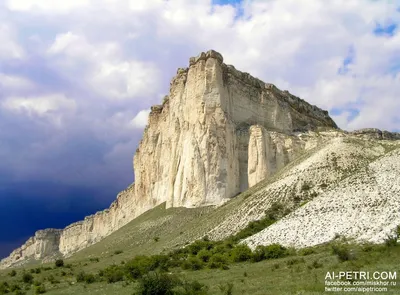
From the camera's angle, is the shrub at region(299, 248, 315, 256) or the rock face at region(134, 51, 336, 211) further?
the rock face at region(134, 51, 336, 211)

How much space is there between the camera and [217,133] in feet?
220

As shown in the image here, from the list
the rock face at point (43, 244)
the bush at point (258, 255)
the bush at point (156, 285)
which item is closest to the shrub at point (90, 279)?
the bush at point (258, 255)

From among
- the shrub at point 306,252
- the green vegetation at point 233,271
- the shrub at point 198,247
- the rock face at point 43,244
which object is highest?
the rock face at point 43,244

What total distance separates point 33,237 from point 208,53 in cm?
10182

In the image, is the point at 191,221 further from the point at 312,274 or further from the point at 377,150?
the point at 312,274

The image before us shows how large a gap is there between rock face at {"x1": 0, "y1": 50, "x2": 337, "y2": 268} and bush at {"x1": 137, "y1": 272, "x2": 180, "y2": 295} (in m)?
39.8

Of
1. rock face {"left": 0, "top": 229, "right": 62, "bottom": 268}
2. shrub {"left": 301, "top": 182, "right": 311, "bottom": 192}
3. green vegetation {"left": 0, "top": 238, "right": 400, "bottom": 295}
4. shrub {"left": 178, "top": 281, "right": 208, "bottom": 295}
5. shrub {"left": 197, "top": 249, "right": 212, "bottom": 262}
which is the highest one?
rock face {"left": 0, "top": 229, "right": 62, "bottom": 268}

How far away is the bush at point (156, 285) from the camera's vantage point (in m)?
21.8

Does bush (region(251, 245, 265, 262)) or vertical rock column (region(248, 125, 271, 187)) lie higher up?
vertical rock column (region(248, 125, 271, 187))

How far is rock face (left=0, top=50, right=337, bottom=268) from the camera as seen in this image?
65875 mm

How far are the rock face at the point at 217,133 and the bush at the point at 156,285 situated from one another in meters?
39.8

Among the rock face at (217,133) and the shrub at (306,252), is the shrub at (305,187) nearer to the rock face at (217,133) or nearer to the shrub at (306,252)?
the rock face at (217,133)

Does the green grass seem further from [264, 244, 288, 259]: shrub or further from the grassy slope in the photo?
[264, 244, 288, 259]: shrub

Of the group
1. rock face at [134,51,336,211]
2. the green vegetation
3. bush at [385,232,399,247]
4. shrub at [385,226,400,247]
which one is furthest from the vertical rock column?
bush at [385,232,399,247]
